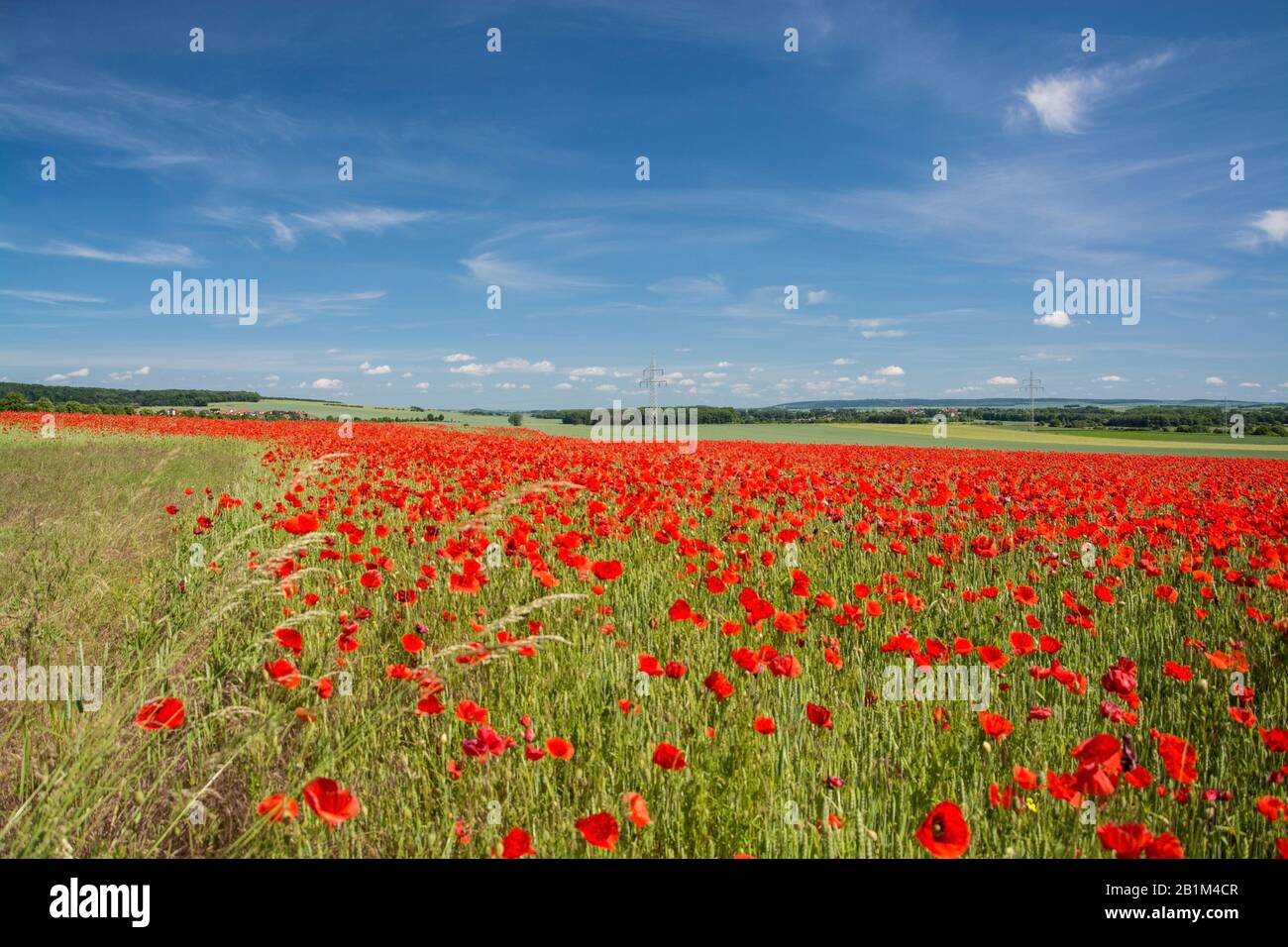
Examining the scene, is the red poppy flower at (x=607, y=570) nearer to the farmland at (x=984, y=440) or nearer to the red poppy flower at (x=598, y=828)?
the red poppy flower at (x=598, y=828)

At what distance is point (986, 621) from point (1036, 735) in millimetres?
1528

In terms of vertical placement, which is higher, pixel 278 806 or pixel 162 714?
pixel 162 714

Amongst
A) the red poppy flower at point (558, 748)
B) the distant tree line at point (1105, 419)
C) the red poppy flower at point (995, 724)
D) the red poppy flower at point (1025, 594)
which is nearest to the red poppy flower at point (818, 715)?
the red poppy flower at point (995, 724)

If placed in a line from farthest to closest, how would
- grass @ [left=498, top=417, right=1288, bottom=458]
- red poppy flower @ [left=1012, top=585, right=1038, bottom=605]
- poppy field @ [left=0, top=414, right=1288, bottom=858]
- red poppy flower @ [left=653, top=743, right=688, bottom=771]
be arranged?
grass @ [left=498, top=417, right=1288, bottom=458] → red poppy flower @ [left=1012, top=585, right=1038, bottom=605] → poppy field @ [left=0, top=414, right=1288, bottom=858] → red poppy flower @ [left=653, top=743, right=688, bottom=771]

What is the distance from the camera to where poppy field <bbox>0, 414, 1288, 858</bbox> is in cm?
189

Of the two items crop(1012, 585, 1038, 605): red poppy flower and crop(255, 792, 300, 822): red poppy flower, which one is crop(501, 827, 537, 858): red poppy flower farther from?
crop(1012, 585, 1038, 605): red poppy flower

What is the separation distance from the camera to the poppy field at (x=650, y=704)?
6.21ft

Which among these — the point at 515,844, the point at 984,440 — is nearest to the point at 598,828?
the point at 515,844

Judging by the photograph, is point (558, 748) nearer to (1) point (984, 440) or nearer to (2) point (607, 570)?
(2) point (607, 570)

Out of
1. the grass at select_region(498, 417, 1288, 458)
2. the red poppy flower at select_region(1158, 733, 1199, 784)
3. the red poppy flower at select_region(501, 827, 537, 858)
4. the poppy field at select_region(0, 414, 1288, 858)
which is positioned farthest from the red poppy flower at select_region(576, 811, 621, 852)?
the grass at select_region(498, 417, 1288, 458)

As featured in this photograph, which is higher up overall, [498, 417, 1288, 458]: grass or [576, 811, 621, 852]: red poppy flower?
[498, 417, 1288, 458]: grass

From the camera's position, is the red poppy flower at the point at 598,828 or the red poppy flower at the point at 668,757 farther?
the red poppy flower at the point at 668,757

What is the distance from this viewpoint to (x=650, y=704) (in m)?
2.51

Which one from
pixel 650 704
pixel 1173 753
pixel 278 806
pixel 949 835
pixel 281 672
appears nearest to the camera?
pixel 949 835
